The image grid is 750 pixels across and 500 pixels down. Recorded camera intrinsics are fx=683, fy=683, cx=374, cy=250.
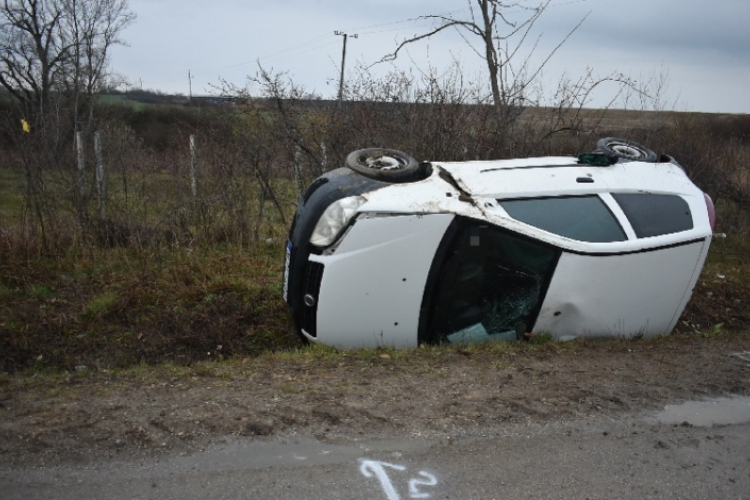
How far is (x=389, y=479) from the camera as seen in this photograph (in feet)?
12.1

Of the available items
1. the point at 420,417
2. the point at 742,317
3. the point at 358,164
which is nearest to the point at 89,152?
the point at 358,164

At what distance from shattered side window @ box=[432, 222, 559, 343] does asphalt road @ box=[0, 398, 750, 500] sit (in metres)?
1.70

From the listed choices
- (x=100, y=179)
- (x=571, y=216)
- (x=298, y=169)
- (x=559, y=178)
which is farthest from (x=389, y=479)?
(x=298, y=169)

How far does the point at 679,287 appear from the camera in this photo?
20.9 feet

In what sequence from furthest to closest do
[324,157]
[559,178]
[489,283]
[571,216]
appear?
1. [324,157]
2. [559,178]
3. [571,216]
4. [489,283]

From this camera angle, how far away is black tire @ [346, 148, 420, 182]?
610 cm

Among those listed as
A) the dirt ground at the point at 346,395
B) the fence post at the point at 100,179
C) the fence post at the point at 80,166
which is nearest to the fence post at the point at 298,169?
the fence post at the point at 100,179

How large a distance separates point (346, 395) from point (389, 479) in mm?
1040

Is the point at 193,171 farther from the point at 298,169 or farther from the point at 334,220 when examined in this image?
the point at 334,220

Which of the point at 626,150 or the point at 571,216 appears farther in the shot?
the point at 626,150

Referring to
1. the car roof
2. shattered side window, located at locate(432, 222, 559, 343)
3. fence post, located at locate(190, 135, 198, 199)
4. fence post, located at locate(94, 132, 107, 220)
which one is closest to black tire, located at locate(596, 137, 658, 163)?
the car roof

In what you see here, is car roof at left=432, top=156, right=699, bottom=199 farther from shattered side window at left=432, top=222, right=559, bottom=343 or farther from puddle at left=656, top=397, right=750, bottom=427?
puddle at left=656, top=397, right=750, bottom=427

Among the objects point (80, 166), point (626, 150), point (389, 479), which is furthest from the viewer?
point (80, 166)

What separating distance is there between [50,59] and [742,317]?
1620 cm
